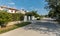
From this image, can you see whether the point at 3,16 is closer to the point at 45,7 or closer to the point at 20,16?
the point at 45,7

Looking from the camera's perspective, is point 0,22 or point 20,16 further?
point 20,16

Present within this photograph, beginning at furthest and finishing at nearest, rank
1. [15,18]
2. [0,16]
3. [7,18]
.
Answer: [15,18], [7,18], [0,16]

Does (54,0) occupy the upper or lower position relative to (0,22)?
upper

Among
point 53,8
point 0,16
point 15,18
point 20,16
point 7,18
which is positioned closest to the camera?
point 0,16

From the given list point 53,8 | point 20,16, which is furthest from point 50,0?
point 20,16

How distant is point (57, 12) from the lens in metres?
22.5

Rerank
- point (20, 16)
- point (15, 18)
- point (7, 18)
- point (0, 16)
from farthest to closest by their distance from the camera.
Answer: point (20, 16), point (15, 18), point (7, 18), point (0, 16)

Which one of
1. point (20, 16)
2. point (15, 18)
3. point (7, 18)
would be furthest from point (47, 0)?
point (20, 16)

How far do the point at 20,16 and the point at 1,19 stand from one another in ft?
66.9

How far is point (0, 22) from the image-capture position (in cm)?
1945

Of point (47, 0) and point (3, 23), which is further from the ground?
point (47, 0)

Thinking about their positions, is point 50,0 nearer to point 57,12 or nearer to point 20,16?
point 57,12

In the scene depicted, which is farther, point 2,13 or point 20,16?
point 20,16

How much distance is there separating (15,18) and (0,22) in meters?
15.8
